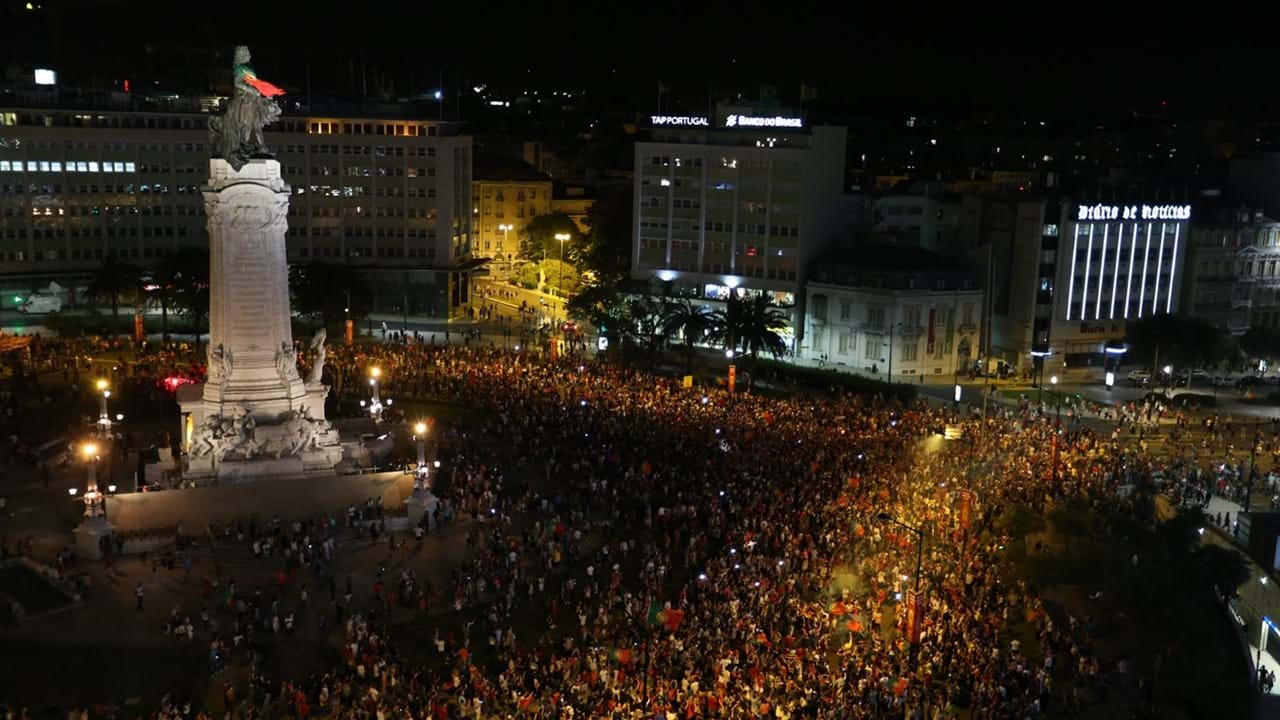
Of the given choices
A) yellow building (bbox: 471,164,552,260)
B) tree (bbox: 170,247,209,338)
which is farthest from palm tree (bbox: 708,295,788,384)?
yellow building (bbox: 471,164,552,260)

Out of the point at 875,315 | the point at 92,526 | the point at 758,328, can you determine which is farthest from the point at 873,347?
the point at 92,526

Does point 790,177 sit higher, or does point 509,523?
point 790,177

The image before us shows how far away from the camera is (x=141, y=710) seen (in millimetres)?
36312

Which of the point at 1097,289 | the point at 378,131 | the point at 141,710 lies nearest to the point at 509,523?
the point at 141,710

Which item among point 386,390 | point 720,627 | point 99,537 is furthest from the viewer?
point 386,390

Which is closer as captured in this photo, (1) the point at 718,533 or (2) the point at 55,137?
(1) the point at 718,533

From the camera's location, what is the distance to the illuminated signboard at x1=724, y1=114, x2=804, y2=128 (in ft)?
329

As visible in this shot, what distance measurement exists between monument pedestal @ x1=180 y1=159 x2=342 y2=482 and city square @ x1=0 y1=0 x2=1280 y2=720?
0.50ft

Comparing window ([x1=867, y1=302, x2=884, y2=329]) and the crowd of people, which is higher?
window ([x1=867, y1=302, x2=884, y2=329])

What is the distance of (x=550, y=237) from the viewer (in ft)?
408

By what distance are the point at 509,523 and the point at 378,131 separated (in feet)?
229

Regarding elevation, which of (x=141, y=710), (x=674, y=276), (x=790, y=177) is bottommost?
(x=141, y=710)

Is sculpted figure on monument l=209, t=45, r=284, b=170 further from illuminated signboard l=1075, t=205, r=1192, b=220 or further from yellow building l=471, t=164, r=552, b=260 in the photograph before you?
yellow building l=471, t=164, r=552, b=260

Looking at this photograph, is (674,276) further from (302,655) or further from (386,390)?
(302,655)
